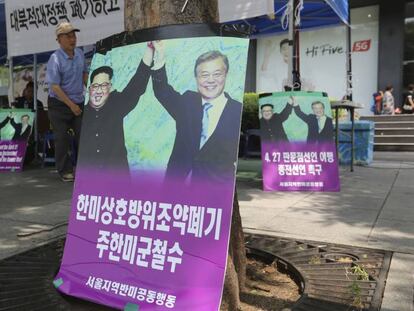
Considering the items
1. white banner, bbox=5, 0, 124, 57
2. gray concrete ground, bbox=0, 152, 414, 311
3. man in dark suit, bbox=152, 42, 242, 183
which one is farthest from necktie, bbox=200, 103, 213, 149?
white banner, bbox=5, 0, 124, 57

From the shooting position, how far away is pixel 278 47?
67.3 ft

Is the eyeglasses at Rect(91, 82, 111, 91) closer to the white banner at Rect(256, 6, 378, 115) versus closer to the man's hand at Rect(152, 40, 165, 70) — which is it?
the man's hand at Rect(152, 40, 165, 70)

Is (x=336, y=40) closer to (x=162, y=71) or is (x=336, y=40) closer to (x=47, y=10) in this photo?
(x=47, y=10)

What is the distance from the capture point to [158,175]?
2.38 m

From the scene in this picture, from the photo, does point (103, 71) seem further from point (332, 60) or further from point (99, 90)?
point (332, 60)

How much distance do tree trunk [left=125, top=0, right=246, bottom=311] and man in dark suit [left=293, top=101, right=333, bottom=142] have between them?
10.5 ft

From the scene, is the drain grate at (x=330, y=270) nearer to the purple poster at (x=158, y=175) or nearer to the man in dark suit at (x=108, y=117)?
the purple poster at (x=158, y=175)

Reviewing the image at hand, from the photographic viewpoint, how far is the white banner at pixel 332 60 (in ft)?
60.9

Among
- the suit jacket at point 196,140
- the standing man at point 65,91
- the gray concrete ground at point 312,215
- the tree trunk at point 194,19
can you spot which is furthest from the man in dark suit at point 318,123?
the suit jacket at point 196,140

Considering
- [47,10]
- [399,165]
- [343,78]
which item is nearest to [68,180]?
[47,10]

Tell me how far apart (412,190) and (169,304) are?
15.5ft

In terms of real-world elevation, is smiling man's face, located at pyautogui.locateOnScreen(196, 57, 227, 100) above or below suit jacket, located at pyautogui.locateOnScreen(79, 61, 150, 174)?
above

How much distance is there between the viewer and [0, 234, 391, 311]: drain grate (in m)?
2.48

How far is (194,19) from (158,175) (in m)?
0.89
